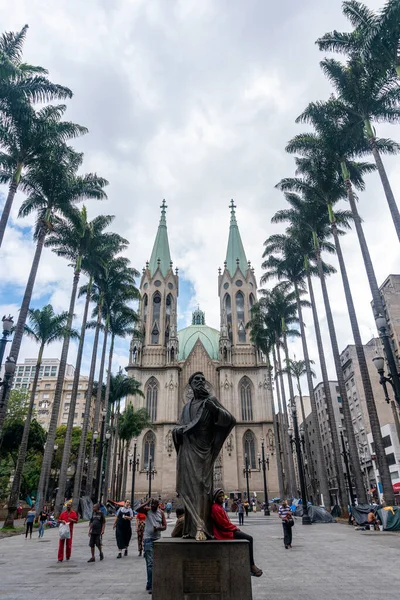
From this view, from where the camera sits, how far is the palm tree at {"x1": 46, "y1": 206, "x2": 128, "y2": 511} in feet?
85.8

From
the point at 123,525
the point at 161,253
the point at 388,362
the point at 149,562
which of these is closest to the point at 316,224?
the point at 388,362

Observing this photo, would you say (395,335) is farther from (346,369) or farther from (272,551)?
(272,551)

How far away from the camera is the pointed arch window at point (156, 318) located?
57891 mm

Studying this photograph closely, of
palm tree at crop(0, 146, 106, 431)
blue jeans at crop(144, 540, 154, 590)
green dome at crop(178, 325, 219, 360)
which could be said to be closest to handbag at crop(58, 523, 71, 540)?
blue jeans at crop(144, 540, 154, 590)

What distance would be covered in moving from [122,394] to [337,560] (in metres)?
35.1

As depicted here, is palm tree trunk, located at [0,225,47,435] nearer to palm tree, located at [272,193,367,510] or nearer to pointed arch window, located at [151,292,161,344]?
palm tree, located at [272,193,367,510]

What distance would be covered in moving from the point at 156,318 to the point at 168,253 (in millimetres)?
13232

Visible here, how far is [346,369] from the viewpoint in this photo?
54.2 meters

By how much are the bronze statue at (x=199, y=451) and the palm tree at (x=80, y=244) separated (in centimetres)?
2159

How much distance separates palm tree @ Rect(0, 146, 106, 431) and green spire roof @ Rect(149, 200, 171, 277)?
39.3 meters

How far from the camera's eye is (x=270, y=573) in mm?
8312

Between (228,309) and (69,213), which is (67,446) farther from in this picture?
(228,309)

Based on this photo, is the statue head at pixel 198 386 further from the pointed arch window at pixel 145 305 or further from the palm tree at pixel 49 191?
the pointed arch window at pixel 145 305

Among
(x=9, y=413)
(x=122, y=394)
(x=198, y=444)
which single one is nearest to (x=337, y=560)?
(x=198, y=444)
